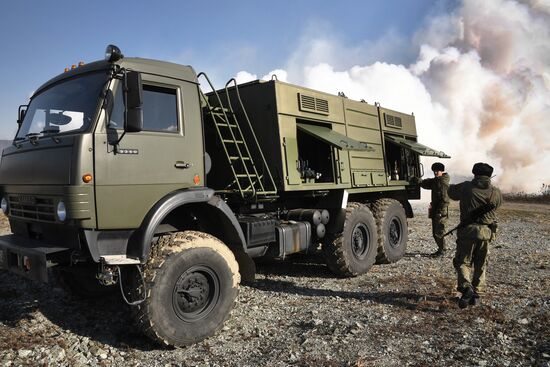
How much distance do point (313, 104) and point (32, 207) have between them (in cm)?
399

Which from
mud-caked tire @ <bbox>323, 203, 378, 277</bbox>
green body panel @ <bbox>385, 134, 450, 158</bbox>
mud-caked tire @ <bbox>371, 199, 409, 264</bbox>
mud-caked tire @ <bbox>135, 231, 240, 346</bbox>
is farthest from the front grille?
green body panel @ <bbox>385, 134, 450, 158</bbox>

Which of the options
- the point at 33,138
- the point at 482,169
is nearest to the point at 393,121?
the point at 482,169

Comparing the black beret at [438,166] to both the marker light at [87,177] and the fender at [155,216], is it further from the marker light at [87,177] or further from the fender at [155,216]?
the marker light at [87,177]

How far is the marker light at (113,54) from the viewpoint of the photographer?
163 inches

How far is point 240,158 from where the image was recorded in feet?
18.2

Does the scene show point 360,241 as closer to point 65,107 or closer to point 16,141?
point 65,107

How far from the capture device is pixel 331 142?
631 centimetres

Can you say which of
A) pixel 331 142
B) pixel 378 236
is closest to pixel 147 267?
pixel 331 142

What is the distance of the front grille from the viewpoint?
411 centimetres

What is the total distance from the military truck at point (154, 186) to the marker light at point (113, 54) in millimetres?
13

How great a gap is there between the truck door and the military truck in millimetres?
10

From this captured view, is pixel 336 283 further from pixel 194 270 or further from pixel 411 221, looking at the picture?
pixel 411 221

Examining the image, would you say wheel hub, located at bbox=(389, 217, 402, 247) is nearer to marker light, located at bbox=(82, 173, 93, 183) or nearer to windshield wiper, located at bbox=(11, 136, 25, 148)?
marker light, located at bbox=(82, 173, 93, 183)

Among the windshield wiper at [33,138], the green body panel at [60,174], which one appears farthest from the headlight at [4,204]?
the windshield wiper at [33,138]
